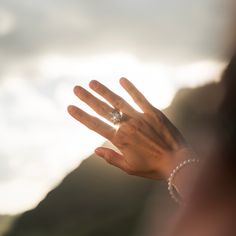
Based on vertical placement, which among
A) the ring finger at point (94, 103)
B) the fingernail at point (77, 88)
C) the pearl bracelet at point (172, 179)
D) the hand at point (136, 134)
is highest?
the fingernail at point (77, 88)

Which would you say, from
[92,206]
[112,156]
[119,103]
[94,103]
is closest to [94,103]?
[94,103]

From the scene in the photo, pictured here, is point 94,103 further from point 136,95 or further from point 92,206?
point 92,206

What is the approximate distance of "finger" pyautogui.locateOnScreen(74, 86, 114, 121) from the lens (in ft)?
10.8

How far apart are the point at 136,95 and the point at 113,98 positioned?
0.43ft

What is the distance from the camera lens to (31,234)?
85.8 meters

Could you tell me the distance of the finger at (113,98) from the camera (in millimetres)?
3137

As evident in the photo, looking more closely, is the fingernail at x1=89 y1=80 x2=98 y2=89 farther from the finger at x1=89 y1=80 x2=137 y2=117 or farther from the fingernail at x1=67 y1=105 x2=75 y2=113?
the fingernail at x1=67 y1=105 x2=75 y2=113

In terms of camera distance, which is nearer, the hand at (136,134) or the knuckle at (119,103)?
the hand at (136,134)

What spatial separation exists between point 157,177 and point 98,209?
3075 inches

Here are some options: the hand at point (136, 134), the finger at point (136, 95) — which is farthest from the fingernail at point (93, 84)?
the finger at point (136, 95)

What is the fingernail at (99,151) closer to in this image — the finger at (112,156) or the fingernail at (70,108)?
the finger at (112,156)

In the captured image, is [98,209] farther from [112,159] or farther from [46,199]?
[112,159]

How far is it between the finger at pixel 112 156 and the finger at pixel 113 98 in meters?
0.25

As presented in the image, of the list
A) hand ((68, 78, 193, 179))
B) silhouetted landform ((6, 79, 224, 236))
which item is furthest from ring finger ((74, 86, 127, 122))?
silhouetted landform ((6, 79, 224, 236))
